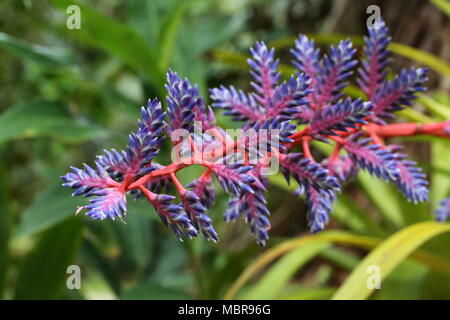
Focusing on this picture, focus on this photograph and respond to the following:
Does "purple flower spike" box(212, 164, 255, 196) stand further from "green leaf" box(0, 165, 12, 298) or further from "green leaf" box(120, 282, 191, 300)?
"green leaf" box(0, 165, 12, 298)

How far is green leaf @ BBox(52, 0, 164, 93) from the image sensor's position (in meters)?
1.18

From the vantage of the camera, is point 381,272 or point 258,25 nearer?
point 381,272

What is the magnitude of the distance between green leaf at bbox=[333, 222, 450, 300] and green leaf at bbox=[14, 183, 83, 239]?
2.09 ft

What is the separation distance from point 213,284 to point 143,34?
0.85 metres

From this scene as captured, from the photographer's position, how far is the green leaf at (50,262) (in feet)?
3.64

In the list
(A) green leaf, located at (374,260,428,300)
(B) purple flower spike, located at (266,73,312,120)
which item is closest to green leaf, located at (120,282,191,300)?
(A) green leaf, located at (374,260,428,300)

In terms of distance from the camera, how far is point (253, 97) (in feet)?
1.89

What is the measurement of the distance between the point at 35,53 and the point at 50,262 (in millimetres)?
506

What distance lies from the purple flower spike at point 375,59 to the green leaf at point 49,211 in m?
0.70

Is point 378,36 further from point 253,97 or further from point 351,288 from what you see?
point 351,288

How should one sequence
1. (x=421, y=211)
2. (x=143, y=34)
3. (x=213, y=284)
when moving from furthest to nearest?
(x=143, y=34)
(x=213, y=284)
(x=421, y=211)

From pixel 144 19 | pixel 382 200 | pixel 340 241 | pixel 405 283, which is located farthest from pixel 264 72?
pixel 144 19

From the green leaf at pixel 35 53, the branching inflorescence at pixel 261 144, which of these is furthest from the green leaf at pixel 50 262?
the branching inflorescence at pixel 261 144
